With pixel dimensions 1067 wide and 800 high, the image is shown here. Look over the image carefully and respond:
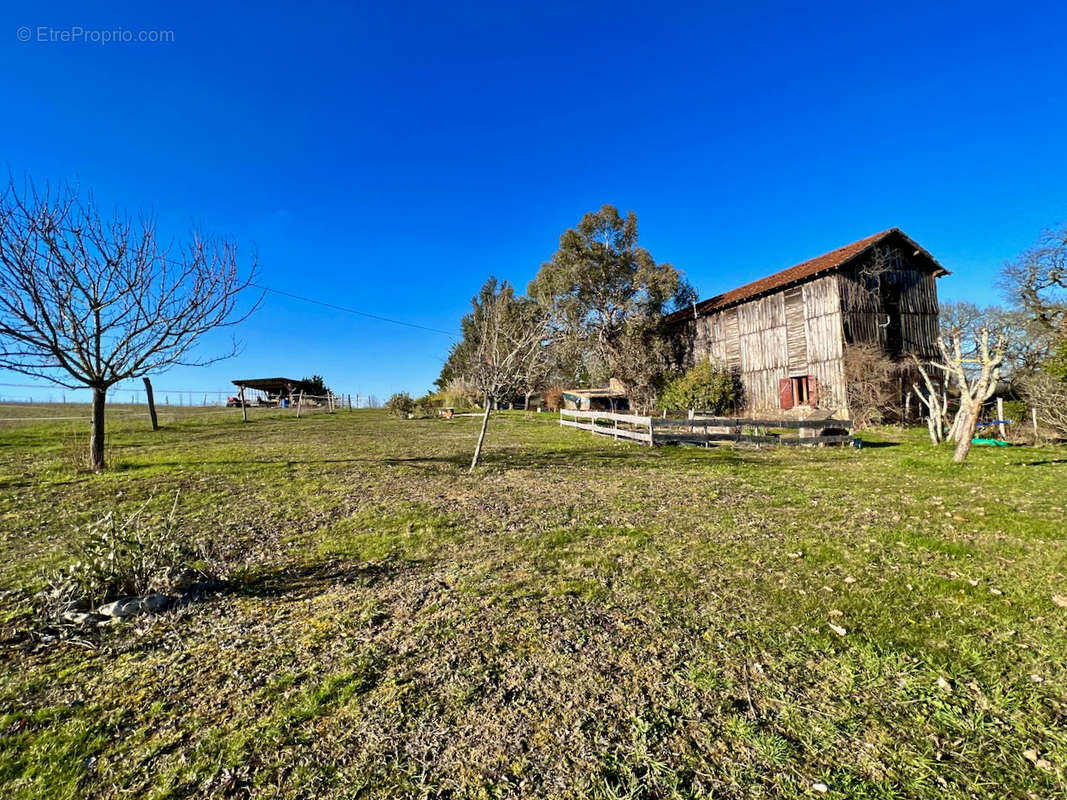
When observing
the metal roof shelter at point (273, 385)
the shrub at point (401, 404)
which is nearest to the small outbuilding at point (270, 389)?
the metal roof shelter at point (273, 385)

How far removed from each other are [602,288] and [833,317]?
55.9ft

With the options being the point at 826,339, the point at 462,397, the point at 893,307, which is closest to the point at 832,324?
the point at 826,339

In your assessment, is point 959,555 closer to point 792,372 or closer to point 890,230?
point 792,372

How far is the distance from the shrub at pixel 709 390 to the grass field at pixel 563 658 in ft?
65.7

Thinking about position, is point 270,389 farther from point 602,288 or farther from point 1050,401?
point 1050,401

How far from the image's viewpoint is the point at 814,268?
23547mm

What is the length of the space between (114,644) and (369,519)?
10.8 ft

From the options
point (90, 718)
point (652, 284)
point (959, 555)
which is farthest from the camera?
point (652, 284)

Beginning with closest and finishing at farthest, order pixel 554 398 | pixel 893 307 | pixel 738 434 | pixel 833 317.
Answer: pixel 738 434 < pixel 833 317 < pixel 893 307 < pixel 554 398

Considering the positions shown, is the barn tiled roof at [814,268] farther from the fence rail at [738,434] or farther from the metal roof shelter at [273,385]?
the metal roof shelter at [273,385]

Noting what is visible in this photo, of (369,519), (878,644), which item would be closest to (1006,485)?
(878,644)

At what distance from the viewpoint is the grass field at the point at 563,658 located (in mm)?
2295

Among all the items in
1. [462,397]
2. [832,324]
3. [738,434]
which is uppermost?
[832,324]

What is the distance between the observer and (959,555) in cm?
Result: 504
